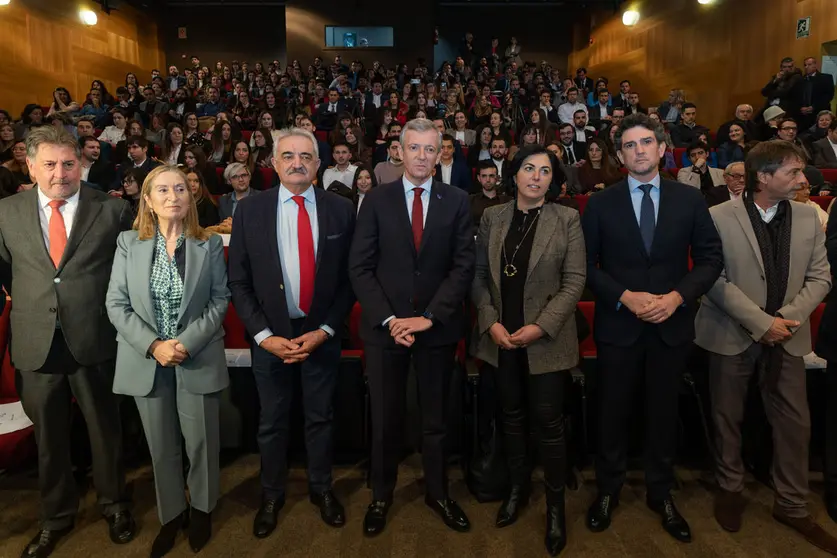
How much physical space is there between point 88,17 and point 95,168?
9017 mm

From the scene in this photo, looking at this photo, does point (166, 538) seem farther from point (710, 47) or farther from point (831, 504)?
point (710, 47)

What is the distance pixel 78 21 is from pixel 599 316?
552 inches

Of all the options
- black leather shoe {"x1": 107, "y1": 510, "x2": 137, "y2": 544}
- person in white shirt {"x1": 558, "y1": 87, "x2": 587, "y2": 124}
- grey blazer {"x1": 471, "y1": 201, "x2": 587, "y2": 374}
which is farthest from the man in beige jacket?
person in white shirt {"x1": 558, "y1": 87, "x2": 587, "y2": 124}

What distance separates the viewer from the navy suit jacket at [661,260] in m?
2.00

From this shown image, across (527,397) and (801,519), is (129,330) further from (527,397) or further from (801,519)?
(801,519)

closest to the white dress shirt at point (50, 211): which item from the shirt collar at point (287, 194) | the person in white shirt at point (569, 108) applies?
the shirt collar at point (287, 194)

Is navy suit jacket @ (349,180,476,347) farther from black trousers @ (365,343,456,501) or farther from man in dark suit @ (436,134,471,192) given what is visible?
man in dark suit @ (436,134,471,192)

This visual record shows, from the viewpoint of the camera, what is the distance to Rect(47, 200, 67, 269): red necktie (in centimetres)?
197

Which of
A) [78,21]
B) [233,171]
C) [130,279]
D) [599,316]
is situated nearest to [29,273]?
[130,279]

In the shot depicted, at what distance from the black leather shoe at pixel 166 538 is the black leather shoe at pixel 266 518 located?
0.86 ft

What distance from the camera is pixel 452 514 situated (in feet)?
6.98

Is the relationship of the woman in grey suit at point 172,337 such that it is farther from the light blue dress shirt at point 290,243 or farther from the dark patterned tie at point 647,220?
the dark patterned tie at point 647,220

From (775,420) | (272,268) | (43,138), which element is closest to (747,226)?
(775,420)

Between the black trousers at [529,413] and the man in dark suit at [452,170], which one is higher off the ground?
the man in dark suit at [452,170]
